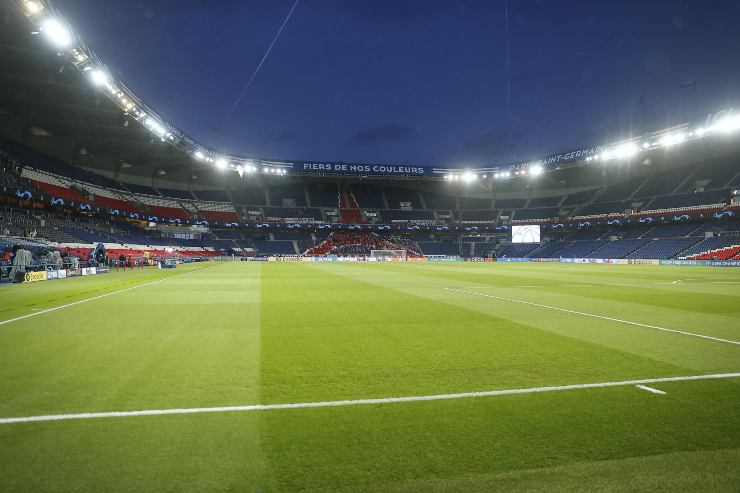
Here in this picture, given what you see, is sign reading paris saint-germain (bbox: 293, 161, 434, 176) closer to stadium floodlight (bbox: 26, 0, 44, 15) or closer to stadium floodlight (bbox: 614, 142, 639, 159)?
stadium floodlight (bbox: 614, 142, 639, 159)

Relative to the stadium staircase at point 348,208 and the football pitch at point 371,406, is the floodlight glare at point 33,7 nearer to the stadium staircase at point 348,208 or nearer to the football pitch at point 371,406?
the football pitch at point 371,406

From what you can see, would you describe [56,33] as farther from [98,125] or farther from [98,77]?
[98,125]

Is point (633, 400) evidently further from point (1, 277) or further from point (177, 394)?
point (1, 277)

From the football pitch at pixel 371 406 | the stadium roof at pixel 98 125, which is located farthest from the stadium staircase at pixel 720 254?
the football pitch at pixel 371 406

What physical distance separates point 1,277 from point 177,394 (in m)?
25.1

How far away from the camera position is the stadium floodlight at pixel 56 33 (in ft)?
77.6

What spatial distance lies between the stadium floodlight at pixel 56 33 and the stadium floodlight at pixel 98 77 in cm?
436

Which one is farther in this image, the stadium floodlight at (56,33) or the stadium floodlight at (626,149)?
the stadium floodlight at (626,149)

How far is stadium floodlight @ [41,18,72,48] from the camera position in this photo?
77.6ft

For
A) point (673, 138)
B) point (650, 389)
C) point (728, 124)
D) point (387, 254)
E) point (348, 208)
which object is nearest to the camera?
point (650, 389)

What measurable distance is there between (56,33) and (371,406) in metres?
30.2

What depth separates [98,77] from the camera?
30781 millimetres

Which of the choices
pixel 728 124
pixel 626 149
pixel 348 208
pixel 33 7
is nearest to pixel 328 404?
pixel 33 7

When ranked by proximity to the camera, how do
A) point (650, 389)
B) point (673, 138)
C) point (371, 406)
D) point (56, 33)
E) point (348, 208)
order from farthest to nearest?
point (348, 208), point (673, 138), point (56, 33), point (650, 389), point (371, 406)
